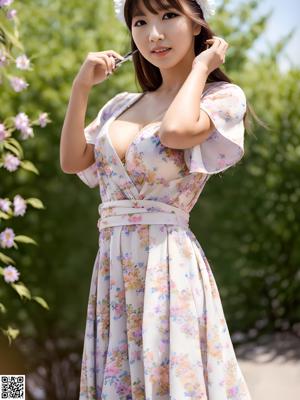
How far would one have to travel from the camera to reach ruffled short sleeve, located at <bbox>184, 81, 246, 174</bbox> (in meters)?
2.10

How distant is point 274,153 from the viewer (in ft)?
17.5

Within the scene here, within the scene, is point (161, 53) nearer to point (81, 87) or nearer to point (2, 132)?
point (81, 87)

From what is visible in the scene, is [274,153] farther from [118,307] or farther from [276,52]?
[118,307]

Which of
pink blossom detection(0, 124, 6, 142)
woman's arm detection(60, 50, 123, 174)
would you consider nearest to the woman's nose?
woman's arm detection(60, 50, 123, 174)

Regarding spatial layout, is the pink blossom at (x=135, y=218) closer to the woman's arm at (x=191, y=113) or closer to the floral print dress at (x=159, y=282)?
the floral print dress at (x=159, y=282)

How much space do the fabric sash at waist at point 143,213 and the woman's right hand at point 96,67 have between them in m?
0.33

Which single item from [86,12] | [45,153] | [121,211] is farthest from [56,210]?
[121,211]

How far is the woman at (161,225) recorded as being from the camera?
2.04 meters

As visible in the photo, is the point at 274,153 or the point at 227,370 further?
the point at 274,153

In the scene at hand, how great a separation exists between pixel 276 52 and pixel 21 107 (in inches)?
68.9

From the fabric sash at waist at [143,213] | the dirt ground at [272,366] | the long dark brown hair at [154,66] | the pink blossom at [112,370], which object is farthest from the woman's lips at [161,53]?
the dirt ground at [272,366]

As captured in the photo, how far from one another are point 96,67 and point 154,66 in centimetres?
22

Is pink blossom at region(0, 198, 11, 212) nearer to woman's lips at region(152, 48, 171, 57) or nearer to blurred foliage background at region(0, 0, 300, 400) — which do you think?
woman's lips at region(152, 48, 171, 57)

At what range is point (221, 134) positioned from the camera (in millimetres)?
2104
